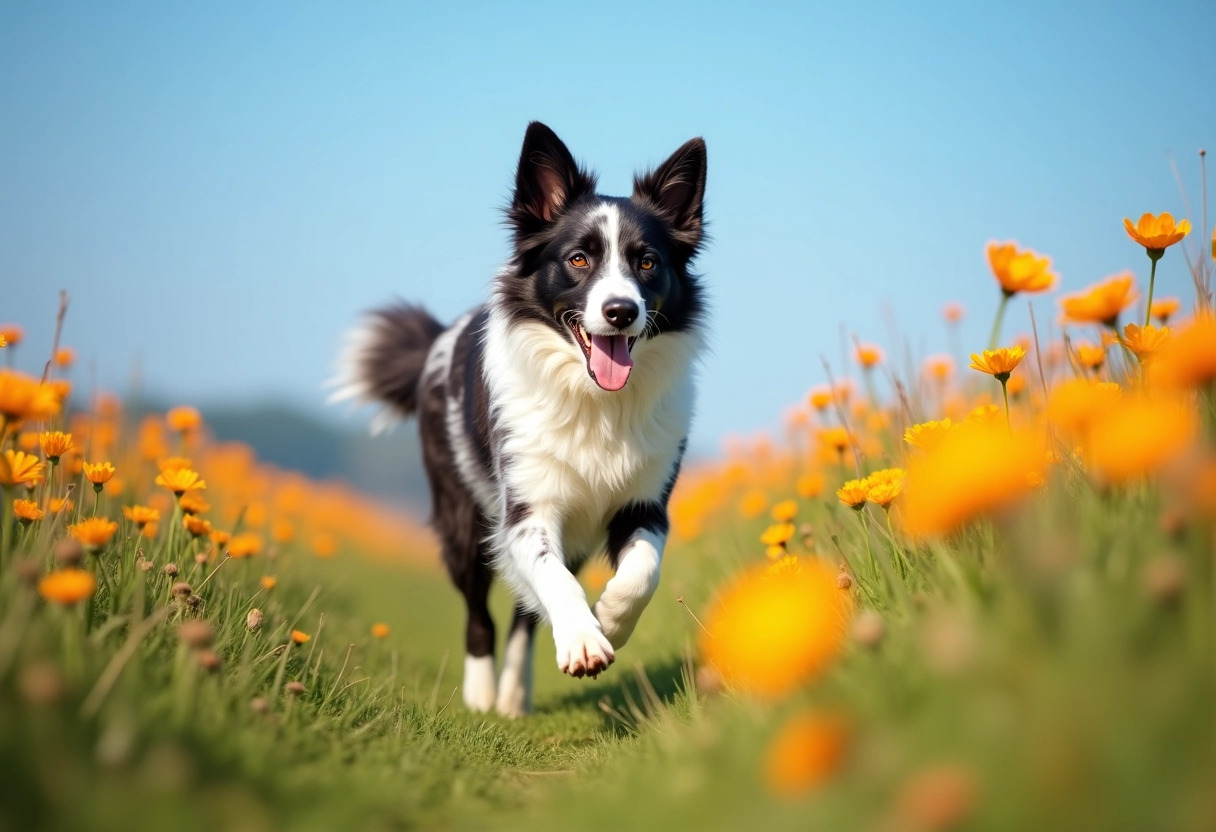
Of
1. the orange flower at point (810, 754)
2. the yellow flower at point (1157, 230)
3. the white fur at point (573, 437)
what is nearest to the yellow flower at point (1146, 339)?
the yellow flower at point (1157, 230)

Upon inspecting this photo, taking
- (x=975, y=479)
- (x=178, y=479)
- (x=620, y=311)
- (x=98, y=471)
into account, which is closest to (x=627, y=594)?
(x=620, y=311)

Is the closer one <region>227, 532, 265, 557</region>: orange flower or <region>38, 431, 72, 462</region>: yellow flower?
<region>38, 431, 72, 462</region>: yellow flower

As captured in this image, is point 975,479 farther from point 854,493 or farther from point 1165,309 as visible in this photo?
point 1165,309

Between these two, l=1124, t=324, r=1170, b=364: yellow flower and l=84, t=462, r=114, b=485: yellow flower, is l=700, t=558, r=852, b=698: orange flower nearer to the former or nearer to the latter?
l=1124, t=324, r=1170, b=364: yellow flower

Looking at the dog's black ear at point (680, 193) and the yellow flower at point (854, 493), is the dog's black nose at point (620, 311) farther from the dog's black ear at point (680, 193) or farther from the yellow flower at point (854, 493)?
the yellow flower at point (854, 493)

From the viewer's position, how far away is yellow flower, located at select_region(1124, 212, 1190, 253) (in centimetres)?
269

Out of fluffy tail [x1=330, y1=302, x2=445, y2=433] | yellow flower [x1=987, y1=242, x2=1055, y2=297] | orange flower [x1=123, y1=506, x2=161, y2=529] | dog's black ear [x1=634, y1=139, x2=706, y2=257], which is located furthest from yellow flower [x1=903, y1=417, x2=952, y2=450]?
fluffy tail [x1=330, y1=302, x2=445, y2=433]

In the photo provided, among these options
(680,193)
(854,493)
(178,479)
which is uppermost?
(680,193)

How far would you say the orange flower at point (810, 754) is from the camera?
136 cm

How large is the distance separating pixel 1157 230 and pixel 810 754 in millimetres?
2108

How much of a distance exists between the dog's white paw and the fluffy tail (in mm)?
3061

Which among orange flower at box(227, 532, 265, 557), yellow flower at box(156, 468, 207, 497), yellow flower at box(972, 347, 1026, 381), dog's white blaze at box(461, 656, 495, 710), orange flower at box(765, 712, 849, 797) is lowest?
dog's white blaze at box(461, 656, 495, 710)

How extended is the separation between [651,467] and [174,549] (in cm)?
185

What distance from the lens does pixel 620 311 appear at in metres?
3.54
